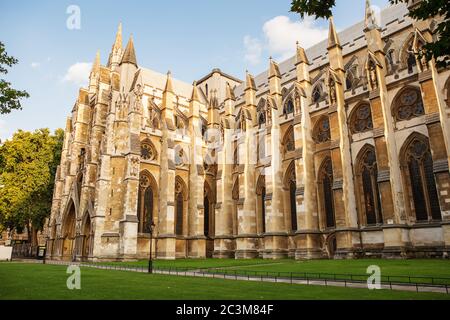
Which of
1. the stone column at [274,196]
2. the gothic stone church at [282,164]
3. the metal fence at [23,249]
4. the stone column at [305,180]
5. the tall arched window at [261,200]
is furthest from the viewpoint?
→ the metal fence at [23,249]

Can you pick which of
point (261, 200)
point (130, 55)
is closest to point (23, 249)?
point (130, 55)

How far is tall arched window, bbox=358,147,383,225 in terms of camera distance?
23484 millimetres

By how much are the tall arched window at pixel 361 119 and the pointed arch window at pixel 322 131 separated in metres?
2.23

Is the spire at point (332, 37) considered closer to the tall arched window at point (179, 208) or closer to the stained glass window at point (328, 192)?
the stained glass window at point (328, 192)

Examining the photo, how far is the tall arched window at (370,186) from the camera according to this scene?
23484mm

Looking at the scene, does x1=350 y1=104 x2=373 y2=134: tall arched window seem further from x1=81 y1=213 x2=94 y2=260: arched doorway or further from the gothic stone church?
x1=81 y1=213 x2=94 y2=260: arched doorway

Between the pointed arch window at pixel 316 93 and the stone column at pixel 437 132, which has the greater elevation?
the pointed arch window at pixel 316 93

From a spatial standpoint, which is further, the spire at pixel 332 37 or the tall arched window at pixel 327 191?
the spire at pixel 332 37

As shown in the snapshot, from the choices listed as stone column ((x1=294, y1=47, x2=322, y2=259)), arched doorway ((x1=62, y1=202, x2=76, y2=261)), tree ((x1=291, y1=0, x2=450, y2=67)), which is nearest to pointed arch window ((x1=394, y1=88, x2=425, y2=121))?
stone column ((x1=294, y1=47, x2=322, y2=259))

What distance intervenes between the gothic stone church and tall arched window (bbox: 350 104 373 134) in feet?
0.26

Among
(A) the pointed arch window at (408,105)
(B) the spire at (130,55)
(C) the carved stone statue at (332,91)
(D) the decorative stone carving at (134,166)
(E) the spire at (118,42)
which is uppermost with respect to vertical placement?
(E) the spire at (118,42)

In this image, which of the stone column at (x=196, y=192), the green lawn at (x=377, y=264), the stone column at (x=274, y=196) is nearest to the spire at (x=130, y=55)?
the stone column at (x=196, y=192)

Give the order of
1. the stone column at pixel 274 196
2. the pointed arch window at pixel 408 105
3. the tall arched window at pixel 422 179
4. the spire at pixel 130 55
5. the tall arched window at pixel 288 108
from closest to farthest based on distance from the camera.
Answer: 1. the tall arched window at pixel 422 179
2. the pointed arch window at pixel 408 105
3. the stone column at pixel 274 196
4. the tall arched window at pixel 288 108
5. the spire at pixel 130 55

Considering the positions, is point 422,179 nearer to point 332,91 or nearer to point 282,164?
point 332,91
